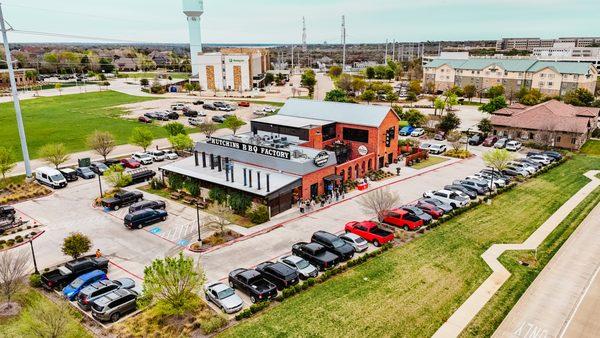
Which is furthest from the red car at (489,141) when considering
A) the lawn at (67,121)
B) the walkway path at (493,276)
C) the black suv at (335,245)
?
the lawn at (67,121)

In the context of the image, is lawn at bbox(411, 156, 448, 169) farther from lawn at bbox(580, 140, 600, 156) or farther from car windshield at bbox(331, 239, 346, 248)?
car windshield at bbox(331, 239, 346, 248)

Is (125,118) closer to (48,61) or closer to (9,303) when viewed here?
(9,303)

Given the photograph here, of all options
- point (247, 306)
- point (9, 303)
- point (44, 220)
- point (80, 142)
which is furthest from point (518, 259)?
point (80, 142)

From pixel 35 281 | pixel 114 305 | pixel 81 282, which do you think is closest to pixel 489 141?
pixel 114 305

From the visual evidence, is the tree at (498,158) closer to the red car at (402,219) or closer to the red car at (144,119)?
the red car at (402,219)

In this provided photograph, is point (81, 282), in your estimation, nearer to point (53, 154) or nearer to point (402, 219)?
point (402, 219)

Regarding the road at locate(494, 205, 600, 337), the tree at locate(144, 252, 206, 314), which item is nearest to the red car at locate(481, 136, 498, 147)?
the road at locate(494, 205, 600, 337)
